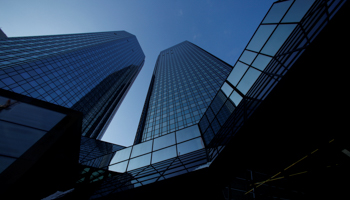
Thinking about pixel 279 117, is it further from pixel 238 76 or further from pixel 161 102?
pixel 161 102

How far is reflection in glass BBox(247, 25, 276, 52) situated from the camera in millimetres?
9074

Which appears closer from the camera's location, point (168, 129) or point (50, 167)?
point (50, 167)

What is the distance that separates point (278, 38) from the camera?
8.30m

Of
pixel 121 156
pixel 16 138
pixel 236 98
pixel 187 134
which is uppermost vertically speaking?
pixel 121 156

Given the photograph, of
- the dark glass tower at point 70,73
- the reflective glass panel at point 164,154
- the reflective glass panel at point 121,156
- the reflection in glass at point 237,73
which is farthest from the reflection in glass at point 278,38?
the dark glass tower at point 70,73

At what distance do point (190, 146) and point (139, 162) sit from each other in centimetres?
488

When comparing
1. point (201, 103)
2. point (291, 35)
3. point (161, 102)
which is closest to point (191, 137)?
point (291, 35)

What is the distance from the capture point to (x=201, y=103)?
5069 centimetres

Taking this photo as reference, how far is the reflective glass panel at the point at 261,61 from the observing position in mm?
8723

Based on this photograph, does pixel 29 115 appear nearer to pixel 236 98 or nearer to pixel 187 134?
pixel 187 134

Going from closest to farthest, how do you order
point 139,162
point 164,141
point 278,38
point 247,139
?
point 247,139 → point 278,38 → point 139,162 → point 164,141

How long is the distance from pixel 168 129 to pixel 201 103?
14401 mm

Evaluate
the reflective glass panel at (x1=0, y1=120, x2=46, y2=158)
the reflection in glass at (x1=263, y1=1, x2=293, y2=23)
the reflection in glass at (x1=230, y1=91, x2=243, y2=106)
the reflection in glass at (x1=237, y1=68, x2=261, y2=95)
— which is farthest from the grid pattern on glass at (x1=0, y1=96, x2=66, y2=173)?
the reflection in glass at (x1=263, y1=1, x2=293, y2=23)

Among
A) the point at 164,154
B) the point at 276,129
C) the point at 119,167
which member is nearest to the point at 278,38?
the point at 276,129
